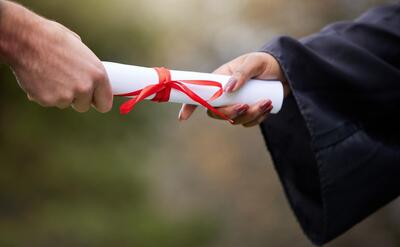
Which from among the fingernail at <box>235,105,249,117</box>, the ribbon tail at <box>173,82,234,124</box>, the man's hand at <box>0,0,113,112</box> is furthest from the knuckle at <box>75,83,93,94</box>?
the fingernail at <box>235,105,249,117</box>

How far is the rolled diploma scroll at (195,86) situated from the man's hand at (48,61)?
47 millimetres

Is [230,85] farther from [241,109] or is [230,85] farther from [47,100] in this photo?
[47,100]

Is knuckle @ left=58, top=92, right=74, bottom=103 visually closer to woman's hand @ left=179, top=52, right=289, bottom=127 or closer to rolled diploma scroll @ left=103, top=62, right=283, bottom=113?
rolled diploma scroll @ left=103, top=62, right=283, bottom=113

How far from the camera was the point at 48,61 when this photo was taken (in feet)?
2.27

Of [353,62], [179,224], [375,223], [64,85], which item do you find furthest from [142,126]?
[64,85]

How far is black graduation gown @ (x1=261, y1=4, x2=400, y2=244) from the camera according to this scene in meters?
0.99

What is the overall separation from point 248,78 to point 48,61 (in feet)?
1.10

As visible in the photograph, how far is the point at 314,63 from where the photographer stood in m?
0.99

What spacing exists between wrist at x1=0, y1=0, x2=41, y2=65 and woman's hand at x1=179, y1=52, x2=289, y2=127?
299mm

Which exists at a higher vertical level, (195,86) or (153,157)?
(195,86)

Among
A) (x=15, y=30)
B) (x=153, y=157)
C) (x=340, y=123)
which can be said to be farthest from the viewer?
(x=153, y=157)

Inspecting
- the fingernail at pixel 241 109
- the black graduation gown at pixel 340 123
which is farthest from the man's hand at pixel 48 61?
the black graduation gown at pixel 340 123

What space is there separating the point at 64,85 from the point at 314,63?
0.49 metres

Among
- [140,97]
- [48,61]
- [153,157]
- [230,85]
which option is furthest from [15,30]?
[153,157]
